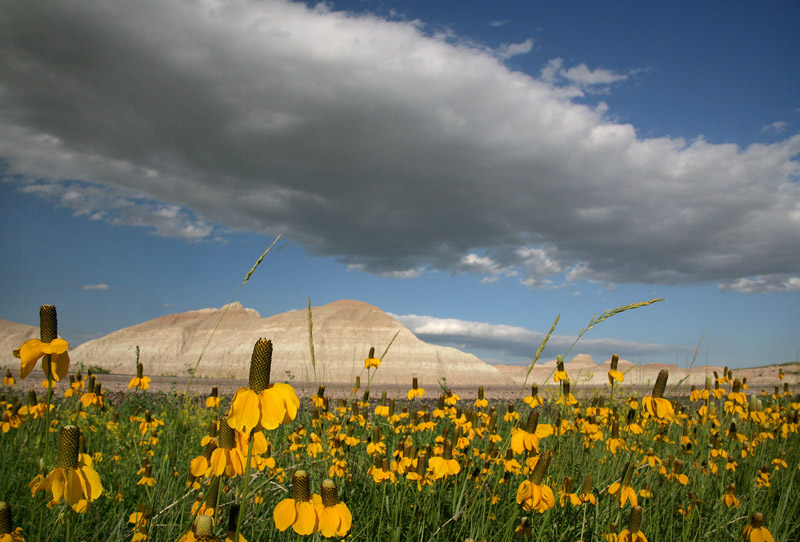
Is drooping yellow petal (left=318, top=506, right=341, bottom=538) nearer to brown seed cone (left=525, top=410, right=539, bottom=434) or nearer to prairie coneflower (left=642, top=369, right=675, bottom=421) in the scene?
brown seed cone (left=525, top=410, right=539, bottom=434)

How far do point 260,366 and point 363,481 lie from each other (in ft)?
Answer: 9.49

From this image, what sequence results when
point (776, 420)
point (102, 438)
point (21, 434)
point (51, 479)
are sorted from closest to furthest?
point (51, 479) → point (21, 434) → point (102, 438) → point (776, 420)

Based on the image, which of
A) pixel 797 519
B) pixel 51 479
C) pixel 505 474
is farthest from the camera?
pixel 797 519

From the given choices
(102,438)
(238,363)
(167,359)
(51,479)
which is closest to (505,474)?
(51,479)

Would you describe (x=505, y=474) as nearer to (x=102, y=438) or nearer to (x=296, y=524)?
(x=296, y=524)

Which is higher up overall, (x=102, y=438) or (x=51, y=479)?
(x=51, y=479)

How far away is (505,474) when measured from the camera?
11.8 ft

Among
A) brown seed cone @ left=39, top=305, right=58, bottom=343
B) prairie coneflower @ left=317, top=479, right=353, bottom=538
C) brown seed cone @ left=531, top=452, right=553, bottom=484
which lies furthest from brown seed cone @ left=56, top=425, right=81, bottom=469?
brown seed cone @ left=531, top=452, right=553, bottom=484

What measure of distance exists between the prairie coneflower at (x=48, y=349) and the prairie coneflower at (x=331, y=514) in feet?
2.92

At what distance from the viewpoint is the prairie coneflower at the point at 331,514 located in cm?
150

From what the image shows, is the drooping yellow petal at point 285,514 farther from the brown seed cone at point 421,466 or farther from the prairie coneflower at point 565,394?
the prairie coneflower at point 565,394

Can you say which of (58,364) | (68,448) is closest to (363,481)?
(68,448)

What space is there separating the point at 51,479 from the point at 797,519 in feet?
16.9

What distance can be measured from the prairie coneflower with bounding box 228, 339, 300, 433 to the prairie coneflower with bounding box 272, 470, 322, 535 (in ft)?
1.20
